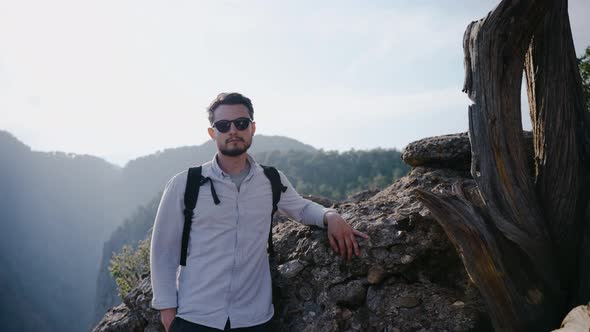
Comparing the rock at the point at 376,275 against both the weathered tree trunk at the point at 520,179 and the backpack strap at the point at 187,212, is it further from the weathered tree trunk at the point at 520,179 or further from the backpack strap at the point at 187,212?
the backpack strap at the point at 187,212

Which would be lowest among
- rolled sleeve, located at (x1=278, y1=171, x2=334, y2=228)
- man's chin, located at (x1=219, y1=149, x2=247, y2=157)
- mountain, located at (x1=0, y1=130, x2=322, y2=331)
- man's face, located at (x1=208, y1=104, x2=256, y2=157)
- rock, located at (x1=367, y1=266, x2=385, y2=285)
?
mountain, located at (x1=0, y1=130, x2=322, y2=331)

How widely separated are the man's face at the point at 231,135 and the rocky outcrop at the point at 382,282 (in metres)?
1.23

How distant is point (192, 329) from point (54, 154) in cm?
14656

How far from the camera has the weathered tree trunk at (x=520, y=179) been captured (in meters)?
3.00

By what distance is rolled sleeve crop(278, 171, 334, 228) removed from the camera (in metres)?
3.90

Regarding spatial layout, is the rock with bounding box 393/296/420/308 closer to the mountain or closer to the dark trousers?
the dark trousers

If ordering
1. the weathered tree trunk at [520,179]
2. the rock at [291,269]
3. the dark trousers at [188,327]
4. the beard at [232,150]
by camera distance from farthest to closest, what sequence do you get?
the rock at [291,269] → the beard at [232,150] → the dark trousers at [188,327] → the weathered tree trunk at [520,179]

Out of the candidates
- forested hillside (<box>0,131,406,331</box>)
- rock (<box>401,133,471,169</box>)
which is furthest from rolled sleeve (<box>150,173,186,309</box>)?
forested hillside (<box>0,131,406,331</box>)

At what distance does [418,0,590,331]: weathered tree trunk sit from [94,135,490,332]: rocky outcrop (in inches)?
12.8

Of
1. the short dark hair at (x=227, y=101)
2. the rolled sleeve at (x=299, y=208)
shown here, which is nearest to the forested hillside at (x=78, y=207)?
the rolled sleeve at (x=299, y=208)

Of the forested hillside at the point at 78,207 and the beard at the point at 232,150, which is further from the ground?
the beard at the point at 232,150

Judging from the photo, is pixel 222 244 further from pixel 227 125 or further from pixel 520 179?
pixel 520 179

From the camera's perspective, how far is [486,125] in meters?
3.27

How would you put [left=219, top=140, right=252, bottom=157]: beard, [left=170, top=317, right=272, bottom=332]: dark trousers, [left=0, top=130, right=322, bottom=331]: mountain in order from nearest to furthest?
[left=170, top=317, right=272, bottom=332]: dark trousers
[left=219, top=140, right=252, bottom=157]: beard
[left=0, top=130, right=322, bottom=331]: mountain
